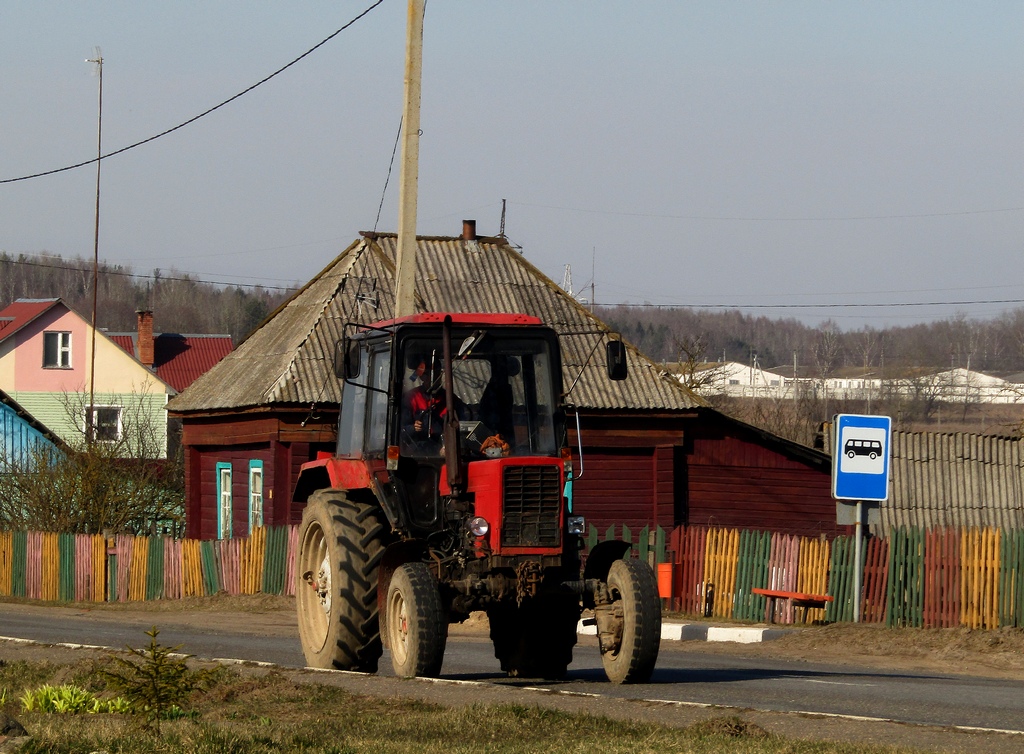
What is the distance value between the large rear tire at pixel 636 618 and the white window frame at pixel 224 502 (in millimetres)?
21499

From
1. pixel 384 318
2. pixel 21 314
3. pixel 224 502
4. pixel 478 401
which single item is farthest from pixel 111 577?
pixel 21 314

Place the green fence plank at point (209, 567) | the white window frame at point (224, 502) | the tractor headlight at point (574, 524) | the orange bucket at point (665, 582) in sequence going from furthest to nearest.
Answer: the white window frame at point (224, 502) → the green fence plank at point (209, 567) → the orange bucket at point (665, 582) → the tractor headlight at point (574, 524)

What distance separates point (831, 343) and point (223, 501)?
121 m

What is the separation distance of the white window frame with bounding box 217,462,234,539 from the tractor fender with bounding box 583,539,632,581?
823 inches

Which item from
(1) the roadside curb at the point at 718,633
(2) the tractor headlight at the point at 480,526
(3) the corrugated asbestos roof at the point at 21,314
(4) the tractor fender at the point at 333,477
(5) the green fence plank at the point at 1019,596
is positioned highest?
(3) the corrugated asbestos roof at the point at 21,314

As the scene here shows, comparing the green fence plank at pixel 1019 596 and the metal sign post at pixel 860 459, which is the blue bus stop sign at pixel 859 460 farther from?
the green fence plank at pixel 1019 596

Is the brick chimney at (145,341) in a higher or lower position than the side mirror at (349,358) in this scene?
higher

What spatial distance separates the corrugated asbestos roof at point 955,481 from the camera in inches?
1075

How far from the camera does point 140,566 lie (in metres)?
29.5

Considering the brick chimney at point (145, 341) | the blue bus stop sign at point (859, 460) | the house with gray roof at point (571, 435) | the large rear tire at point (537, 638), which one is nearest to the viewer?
the large rear tire at point (537, 638)

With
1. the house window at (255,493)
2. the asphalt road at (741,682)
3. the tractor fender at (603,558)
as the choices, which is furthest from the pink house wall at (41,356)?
the tractor fender at (603,558)

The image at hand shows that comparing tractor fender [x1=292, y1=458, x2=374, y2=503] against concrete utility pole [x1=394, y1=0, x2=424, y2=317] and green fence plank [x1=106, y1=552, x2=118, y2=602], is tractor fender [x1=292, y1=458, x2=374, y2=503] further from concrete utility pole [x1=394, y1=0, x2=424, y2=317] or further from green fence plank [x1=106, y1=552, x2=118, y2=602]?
green fence plank [x1=106, y1=552, x2=118, y2=602]

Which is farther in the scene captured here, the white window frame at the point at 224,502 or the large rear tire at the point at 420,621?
the white window frame at the point at 224,502

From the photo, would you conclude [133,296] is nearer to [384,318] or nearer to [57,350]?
[57,350]
